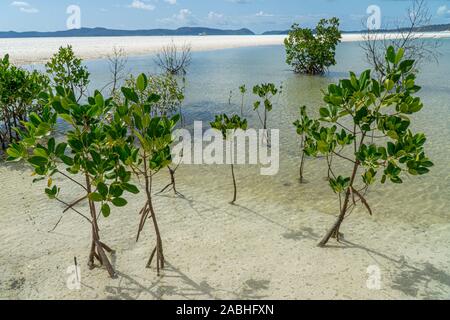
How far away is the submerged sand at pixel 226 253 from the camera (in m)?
4.23

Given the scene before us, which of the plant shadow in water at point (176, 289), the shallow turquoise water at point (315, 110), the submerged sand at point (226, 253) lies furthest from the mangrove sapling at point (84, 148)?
the shallow turquoise water at point (315, 110)

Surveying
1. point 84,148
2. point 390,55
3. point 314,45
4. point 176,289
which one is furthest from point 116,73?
point 390,55

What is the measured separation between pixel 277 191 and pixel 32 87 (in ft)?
21.1

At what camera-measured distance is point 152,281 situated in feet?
14.4

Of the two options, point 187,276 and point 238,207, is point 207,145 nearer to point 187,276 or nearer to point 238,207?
point 238,207

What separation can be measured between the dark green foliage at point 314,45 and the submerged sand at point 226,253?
18795 millimetres

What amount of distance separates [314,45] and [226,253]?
69.2 ft

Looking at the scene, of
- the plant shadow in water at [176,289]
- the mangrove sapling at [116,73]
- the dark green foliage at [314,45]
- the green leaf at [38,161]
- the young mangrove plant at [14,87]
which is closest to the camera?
the green leaf at [38,161]

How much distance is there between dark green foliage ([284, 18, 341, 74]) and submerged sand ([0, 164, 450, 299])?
18.8 meters

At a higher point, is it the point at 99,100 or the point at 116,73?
the point at 116,73

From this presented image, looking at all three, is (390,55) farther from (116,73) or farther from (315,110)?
(116,73)

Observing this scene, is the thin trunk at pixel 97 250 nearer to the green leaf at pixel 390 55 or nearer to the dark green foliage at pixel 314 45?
the green leaf at pixel 390 55

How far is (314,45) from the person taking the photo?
77.1 ft
